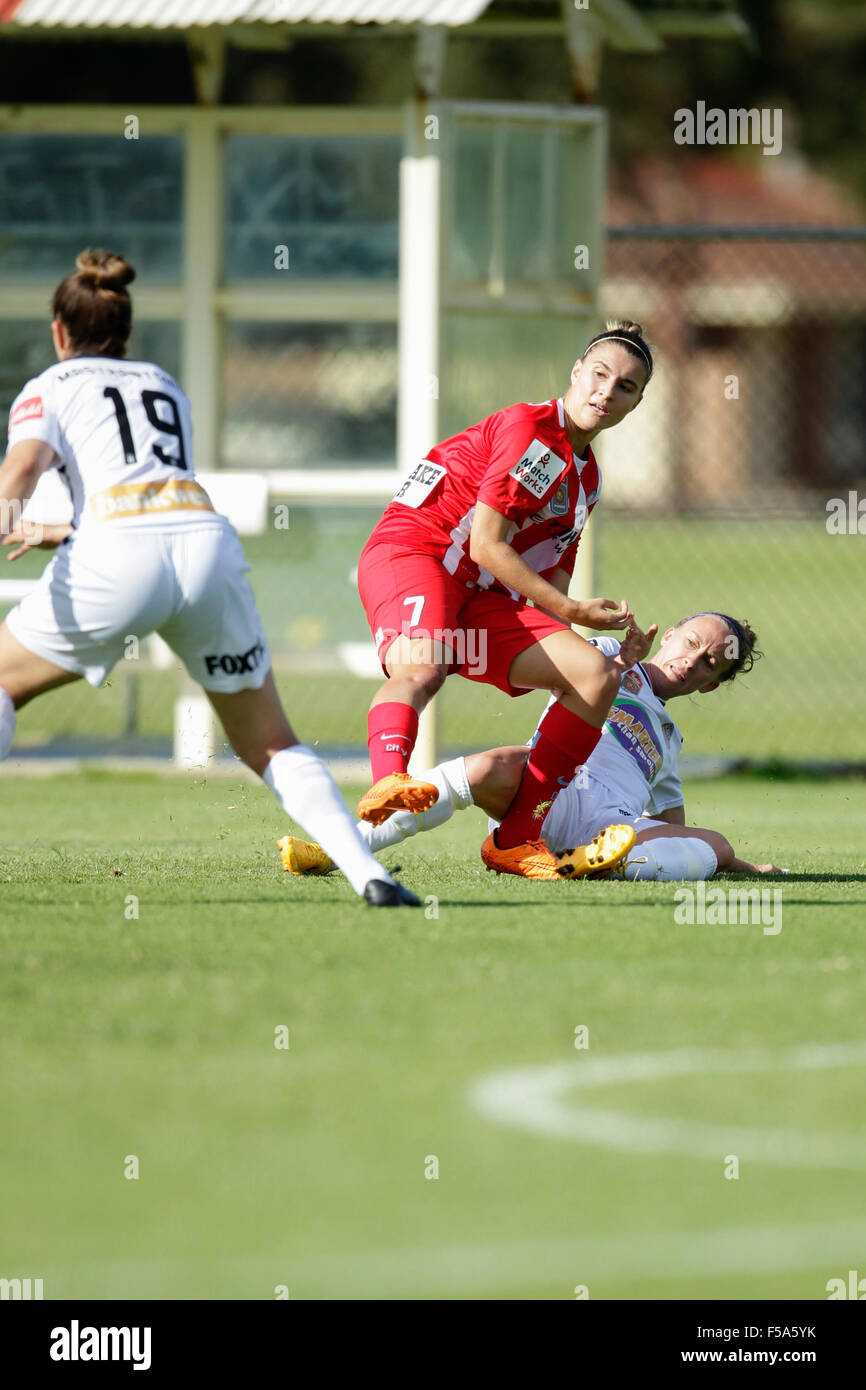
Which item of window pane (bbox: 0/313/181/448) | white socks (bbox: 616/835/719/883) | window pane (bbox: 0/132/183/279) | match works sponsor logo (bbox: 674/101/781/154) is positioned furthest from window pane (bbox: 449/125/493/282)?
match works sponsor logo (bbox: 674/101/781/154)

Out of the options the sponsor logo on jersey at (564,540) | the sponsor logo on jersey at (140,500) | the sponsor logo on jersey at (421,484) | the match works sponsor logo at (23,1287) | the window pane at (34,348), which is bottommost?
the match works sponsor logo at (23,1287)

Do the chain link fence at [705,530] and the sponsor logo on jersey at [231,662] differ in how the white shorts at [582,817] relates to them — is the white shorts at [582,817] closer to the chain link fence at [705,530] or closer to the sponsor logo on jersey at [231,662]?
the chain link fence at [705,530]

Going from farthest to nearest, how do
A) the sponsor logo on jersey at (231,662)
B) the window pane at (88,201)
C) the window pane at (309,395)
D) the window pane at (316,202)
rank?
the window pane at (309,395), the window pane at (88,201), the window pane at (316,202), the sponsor logo on jersey at (231,662)

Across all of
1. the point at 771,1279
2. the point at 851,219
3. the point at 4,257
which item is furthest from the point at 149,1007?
the point at 851,219

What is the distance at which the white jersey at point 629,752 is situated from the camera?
21.7 ft

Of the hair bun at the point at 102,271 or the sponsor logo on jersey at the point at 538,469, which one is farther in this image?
the sponsor logo on jersey at the point at 538,469

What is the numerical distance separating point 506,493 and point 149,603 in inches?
58.4

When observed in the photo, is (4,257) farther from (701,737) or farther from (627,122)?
(627,122)

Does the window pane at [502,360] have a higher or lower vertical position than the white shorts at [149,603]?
higher

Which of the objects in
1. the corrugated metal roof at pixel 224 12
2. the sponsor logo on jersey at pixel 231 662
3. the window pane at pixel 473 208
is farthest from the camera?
the window pane at pixel 473 208

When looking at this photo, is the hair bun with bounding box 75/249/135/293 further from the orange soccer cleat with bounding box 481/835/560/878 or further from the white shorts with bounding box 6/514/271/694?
the orange soccer cleat with bounding box 481/835/560/878

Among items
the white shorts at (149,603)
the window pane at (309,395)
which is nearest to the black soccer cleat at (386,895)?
the white shorts at (149,603)

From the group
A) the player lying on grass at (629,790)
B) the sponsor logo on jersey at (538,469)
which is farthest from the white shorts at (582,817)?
the sponsor logo on jersey at (538,469)

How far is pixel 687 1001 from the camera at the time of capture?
4586mm
